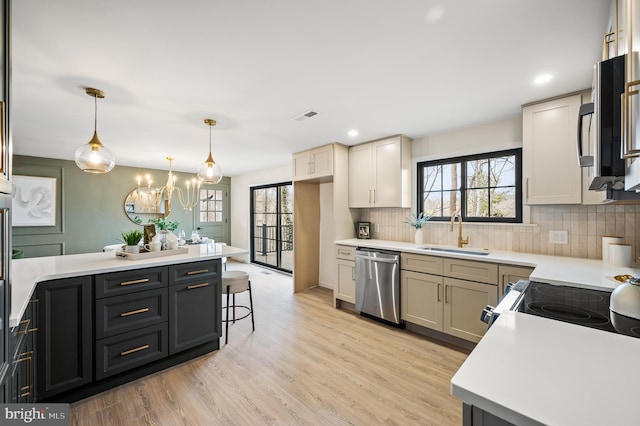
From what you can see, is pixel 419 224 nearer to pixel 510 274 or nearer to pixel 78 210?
pixel 510 274

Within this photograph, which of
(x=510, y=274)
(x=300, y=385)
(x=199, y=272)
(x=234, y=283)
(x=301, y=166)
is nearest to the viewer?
(x=300, y=385)

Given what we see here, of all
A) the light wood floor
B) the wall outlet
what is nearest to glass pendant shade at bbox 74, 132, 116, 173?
the light wood floor

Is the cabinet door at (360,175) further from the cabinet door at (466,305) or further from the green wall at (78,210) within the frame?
the green wall at (78,210)

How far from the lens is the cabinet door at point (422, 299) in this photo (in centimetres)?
279

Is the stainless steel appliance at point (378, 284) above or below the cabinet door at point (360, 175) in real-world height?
below

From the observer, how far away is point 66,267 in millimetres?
1968

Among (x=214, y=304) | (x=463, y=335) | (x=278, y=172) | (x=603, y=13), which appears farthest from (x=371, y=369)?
(x=278, y=172)

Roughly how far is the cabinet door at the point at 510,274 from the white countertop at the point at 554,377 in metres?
1.57

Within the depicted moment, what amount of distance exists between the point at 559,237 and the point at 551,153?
0.83 m

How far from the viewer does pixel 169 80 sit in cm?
213

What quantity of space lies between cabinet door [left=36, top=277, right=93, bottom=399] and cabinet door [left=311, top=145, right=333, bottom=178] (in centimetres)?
292

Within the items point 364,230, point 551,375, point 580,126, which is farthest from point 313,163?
point 551,375

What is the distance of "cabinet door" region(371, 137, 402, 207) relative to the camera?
138 inches

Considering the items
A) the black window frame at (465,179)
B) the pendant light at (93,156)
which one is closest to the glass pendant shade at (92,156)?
the pendant light at (93,156)
